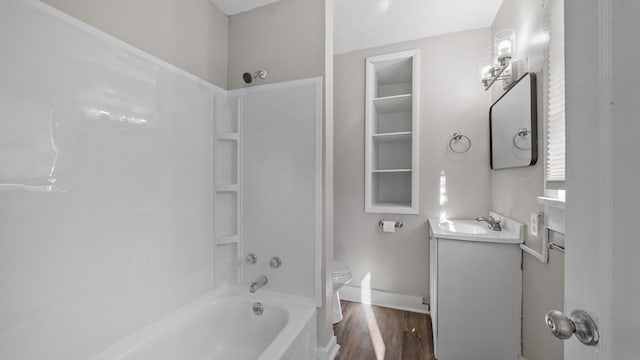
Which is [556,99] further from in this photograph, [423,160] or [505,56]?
[423,160]

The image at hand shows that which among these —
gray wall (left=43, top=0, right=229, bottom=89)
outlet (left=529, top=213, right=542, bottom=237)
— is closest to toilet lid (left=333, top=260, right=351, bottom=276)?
outlet (left=529, top=213, right=542, bottom=237)

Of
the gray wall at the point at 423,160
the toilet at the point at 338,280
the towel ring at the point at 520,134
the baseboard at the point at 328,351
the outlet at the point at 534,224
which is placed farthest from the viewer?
the gray wall at the point at 423,160

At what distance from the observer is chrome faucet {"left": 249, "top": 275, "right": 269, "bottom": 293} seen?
5.43ft

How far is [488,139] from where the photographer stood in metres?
2.16

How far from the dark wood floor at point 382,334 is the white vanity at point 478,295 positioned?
24 centimetres

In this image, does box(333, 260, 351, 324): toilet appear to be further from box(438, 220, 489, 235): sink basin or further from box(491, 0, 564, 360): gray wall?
box(491, 0, 564, 360): gray wall

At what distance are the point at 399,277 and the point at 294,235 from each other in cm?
135

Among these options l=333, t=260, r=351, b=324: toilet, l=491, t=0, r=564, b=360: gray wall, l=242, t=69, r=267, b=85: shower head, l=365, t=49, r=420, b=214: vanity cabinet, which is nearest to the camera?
l=491, t=0, r=564, b=360: gray wall

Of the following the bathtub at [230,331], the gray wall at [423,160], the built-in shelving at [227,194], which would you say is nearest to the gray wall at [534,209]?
the gray wall at [423,160]

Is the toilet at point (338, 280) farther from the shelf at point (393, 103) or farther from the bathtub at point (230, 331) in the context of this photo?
the shelf at point (393, 103)

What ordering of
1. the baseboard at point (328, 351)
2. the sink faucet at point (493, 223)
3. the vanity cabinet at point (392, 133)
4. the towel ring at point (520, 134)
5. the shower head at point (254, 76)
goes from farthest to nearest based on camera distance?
the vanity cabinet at point (392, 133) < the sink faucet at point (493, 223) < the shower head at point (254, 76) < the baseboard at point (328, 351) < the towel ring at point (520, 134)

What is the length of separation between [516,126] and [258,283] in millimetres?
2061

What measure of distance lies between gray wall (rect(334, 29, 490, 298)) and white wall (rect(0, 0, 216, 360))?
1.56 metres

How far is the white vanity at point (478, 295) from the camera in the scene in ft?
4.94
